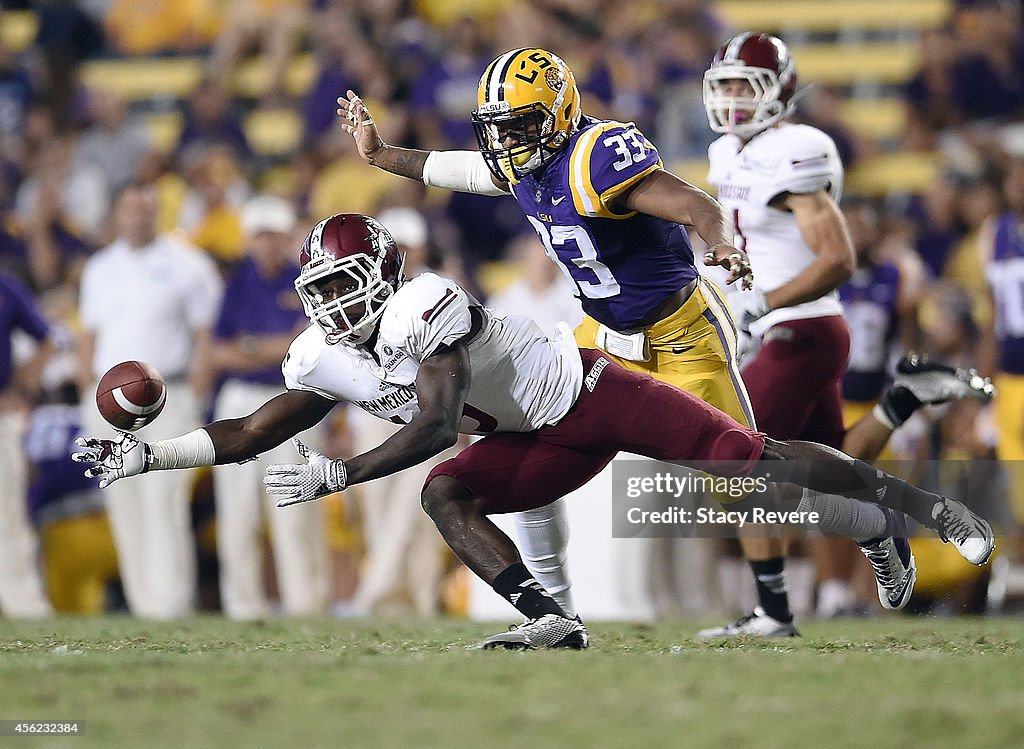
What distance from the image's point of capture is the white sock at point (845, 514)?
519 cm

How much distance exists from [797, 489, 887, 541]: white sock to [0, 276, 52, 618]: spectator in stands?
197 inches

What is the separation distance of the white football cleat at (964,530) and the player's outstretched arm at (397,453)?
177cm

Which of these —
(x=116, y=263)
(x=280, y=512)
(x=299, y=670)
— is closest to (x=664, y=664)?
(x=299, y=670)

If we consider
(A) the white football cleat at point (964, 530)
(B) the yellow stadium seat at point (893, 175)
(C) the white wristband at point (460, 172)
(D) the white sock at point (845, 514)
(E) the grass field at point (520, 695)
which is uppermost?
(B) the yellow stadium seat at point (893, 175)

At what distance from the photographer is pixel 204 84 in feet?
40.0

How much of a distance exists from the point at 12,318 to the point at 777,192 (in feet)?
15.7

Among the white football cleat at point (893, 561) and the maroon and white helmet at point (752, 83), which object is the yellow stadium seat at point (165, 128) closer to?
the maroon and white helmet at point (752, 83)

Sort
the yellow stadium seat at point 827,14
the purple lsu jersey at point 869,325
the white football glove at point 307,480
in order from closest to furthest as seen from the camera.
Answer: the white football glove at point 307,480 < the purple lsu jersey at point 869,325 < the yellow stadium seat at point 827,14

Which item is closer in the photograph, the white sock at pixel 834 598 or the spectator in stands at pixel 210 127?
the white sock at pixel 834 598

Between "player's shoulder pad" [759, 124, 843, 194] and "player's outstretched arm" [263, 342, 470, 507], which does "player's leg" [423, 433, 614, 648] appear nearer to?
"player's outstretched arm" [263, 342, 470, 507]

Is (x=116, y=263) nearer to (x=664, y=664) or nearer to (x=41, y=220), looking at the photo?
(x=41, y=220)

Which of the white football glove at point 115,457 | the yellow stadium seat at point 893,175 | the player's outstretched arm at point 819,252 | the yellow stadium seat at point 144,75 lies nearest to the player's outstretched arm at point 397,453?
the white football glove at point 115,457

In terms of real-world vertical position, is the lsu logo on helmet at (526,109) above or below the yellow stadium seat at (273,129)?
below

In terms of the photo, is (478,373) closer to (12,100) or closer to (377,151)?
(377,151)
